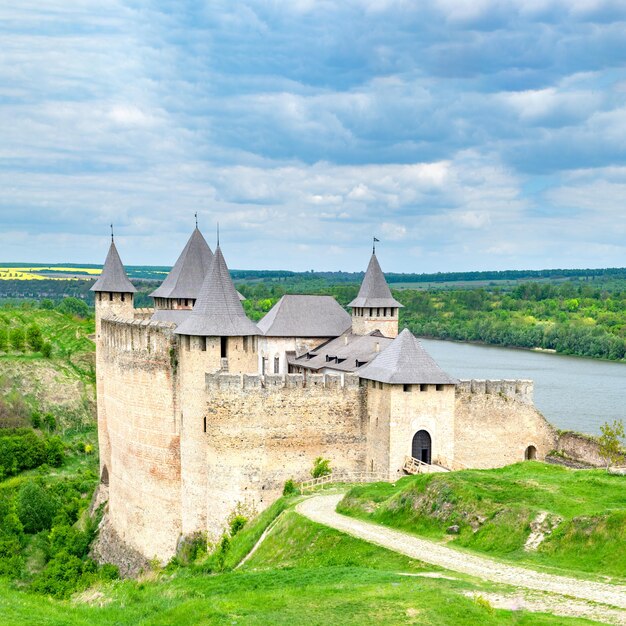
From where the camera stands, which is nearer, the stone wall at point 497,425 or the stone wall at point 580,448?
the stone wall at point 497,425

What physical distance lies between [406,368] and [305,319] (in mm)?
13203

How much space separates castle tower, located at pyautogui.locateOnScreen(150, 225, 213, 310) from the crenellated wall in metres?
3.49

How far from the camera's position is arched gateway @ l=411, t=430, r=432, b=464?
21500 millimetres

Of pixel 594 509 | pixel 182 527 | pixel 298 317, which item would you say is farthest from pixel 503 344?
pixel 594 509

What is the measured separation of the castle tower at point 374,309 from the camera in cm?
3378

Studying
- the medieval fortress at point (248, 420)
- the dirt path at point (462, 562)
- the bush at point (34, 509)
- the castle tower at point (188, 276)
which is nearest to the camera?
the dirt path at point (462, 562)

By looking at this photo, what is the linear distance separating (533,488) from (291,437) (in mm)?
7315

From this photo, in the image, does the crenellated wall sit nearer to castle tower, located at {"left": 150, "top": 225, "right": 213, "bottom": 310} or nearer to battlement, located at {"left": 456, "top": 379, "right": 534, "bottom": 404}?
castle tower, located at {"left": 150, "top": 225, "right": 213, "bottom": 310}

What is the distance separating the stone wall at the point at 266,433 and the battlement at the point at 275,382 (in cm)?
3

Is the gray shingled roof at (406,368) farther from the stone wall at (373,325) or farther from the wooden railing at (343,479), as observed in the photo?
the stone wall at (373,325)

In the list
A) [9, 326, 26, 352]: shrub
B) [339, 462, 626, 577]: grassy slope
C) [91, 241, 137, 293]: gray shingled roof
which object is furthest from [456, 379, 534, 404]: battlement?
[9, 326, 26, 352]: shrub

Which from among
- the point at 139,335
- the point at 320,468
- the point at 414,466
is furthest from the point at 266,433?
the point at 139,335

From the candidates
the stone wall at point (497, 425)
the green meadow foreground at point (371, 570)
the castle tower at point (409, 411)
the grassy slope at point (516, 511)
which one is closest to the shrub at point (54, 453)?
the green meadow foreground at point (371, 570)

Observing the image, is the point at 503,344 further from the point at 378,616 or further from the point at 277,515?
the point at 378,616
